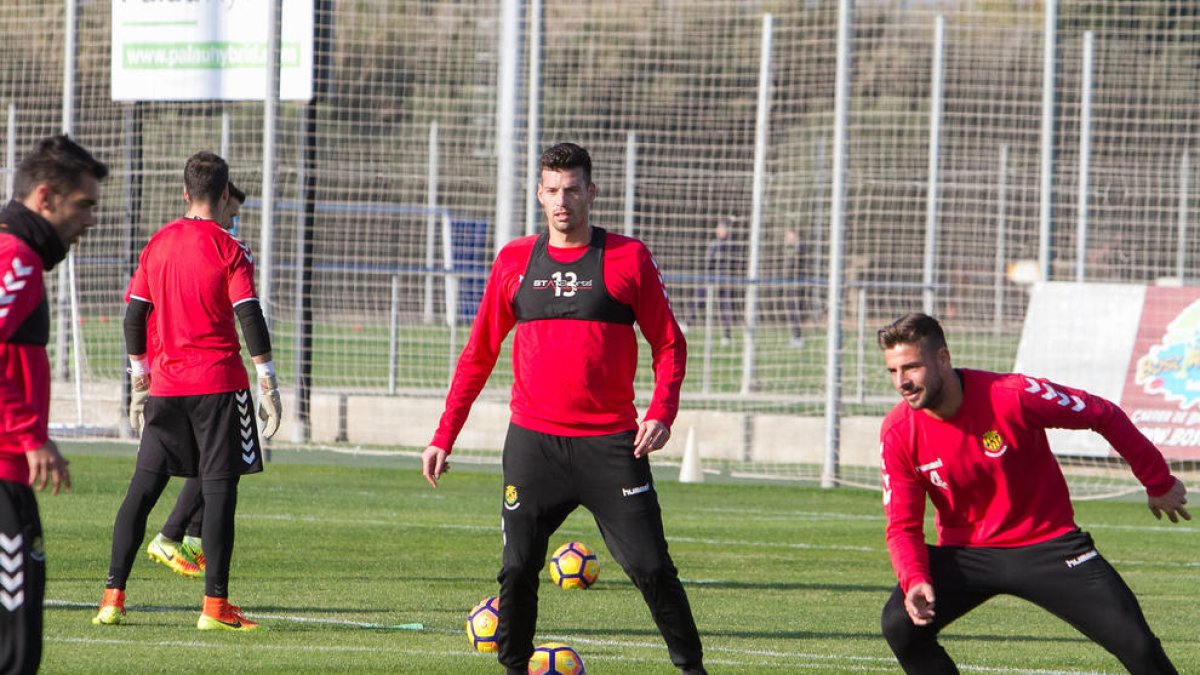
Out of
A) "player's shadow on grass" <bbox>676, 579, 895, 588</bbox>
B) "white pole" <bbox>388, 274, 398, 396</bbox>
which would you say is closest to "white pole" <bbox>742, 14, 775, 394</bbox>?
Result: "white pole" <bbox>388, 274, 398, 396</bbox>

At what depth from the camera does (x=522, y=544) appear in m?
7.13

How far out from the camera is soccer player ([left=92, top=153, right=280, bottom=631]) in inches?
346

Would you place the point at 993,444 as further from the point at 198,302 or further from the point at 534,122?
the point at 534,122

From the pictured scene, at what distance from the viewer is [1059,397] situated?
6.32 m

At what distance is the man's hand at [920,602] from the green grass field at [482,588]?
1.73 m

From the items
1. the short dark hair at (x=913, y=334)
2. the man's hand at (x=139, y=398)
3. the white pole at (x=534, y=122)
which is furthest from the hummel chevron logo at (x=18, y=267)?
the white pole at (x=534, y=122)

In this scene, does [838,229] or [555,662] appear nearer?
[555,662]

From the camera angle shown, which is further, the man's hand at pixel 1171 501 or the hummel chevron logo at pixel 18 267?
the man's hand at pixel 1171 501

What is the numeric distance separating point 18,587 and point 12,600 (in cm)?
4

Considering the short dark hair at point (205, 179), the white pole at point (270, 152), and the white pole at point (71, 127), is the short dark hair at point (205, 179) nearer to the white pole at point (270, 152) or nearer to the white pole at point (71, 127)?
the white pole at point (270, 152)

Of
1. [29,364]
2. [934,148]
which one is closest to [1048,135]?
[934,148]

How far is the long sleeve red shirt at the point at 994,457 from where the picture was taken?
6305mm

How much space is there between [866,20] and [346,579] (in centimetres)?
2168

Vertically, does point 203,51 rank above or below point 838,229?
above
